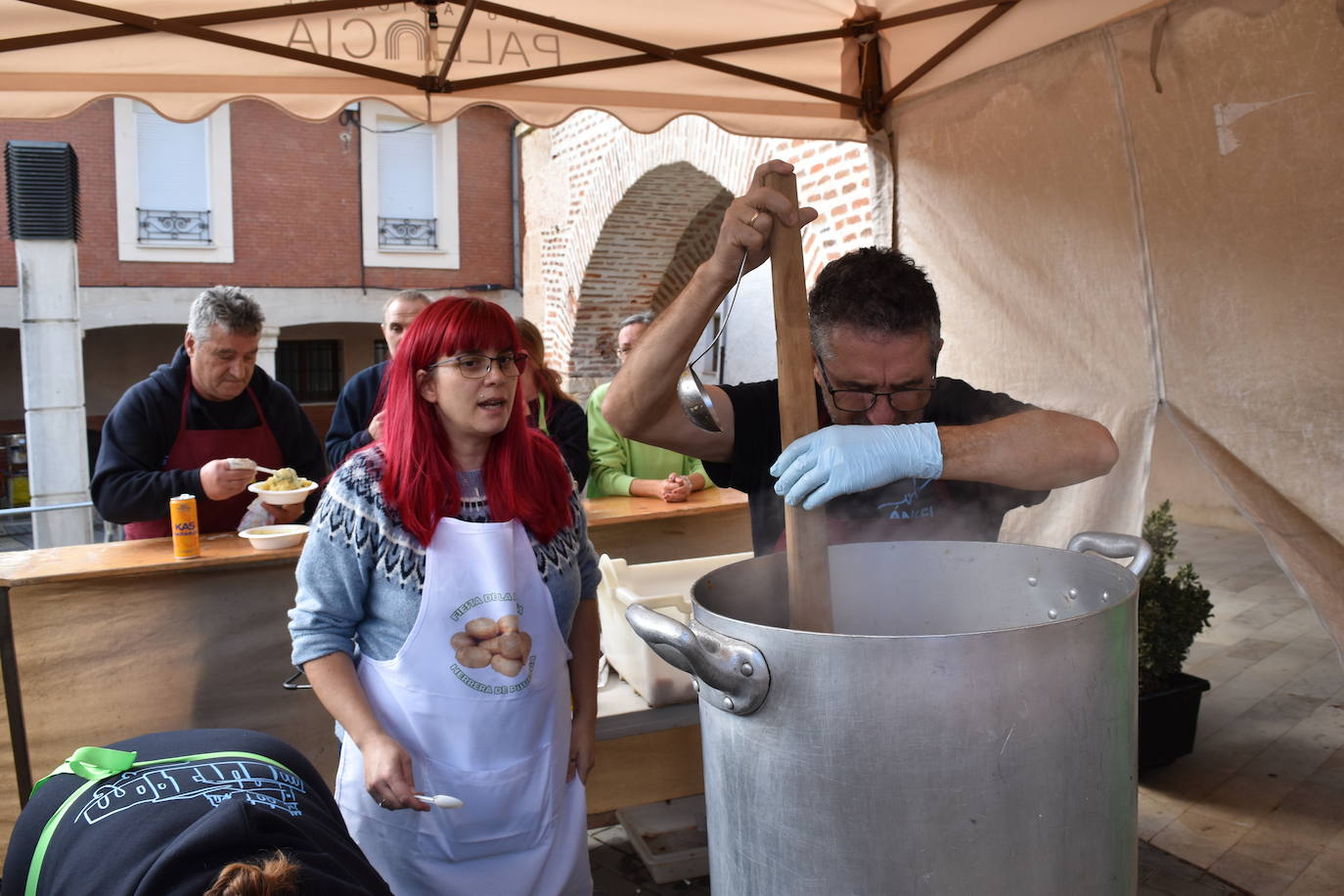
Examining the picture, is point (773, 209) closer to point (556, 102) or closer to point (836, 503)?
point (836, 503)

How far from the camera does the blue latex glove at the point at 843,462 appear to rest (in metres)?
1.25

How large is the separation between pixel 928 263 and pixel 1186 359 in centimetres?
107

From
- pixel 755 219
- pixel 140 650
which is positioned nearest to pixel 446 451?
pixel 755 219

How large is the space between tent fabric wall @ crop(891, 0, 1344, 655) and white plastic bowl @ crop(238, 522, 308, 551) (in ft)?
Answer: 7.50

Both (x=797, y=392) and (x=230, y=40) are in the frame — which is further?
(x=230, y=40)

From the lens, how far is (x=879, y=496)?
176 centimetres

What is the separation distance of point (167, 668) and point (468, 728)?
1.88 meters

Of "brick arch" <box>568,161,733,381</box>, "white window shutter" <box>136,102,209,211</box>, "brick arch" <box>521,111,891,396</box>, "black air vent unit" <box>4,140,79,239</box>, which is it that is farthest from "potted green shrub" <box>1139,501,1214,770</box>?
"white window shutter" <box>136,102,209,211</box>

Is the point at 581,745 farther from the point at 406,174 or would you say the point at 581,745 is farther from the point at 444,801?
the point at 406,174

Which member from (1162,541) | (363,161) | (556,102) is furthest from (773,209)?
(363,161)

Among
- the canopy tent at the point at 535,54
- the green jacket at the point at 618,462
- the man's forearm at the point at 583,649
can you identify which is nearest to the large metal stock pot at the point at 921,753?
the man's forearm at the point at 583,649

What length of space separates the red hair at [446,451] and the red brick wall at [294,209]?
13627mm

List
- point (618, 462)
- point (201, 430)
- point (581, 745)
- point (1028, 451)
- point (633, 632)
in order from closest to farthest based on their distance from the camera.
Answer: point (1028, 451) → point (581, 745) → point (633, 632) → point (201, 430) → point (618, 462)

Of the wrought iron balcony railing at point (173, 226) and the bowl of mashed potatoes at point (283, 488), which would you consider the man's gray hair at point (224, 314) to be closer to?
the bowl of mashed potatoes at point (283, 488)
